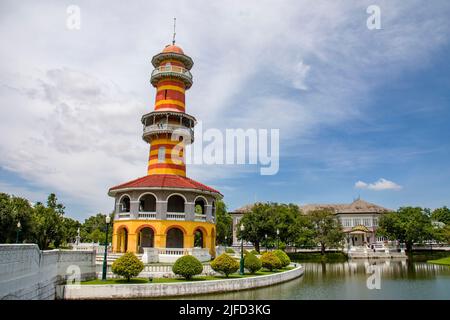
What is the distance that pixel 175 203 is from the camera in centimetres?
3575

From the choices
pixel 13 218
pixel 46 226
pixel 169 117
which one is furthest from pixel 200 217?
pixel 46 226

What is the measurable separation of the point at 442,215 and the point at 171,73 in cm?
7856

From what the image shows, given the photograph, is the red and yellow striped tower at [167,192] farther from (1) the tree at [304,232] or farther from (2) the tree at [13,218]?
(1) the tree at [304,232]

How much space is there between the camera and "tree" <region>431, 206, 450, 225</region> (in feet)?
285

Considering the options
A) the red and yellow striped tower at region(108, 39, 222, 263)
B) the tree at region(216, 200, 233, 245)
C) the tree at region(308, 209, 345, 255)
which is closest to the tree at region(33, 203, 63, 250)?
the red and yellow striped tower at region(108, 39, 222, 263)

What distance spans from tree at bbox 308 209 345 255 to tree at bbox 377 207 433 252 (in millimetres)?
11821

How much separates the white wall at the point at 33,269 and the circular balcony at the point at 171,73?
69.0 ft

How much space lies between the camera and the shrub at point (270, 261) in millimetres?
27656

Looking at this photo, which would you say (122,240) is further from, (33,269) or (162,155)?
(33,269)
